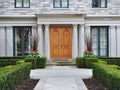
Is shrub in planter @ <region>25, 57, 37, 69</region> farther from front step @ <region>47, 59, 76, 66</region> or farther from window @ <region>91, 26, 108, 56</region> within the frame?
window @ <region>91, 26, 108, 56</region>

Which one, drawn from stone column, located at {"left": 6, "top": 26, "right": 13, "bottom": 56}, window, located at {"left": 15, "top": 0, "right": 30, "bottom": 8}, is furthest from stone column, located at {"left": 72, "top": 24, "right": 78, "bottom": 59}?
stone column, located at {"left": 6, "top": 26, "right": 13, "bottom": 56}

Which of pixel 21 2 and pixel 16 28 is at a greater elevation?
pixel 21 2

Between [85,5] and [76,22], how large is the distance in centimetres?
238

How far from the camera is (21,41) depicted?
31891mm

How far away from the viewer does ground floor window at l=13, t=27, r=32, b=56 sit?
3184 centimetres

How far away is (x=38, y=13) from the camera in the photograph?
103 ft

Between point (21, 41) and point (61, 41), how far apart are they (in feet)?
11.3

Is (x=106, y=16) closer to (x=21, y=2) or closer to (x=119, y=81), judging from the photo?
(x=21, y=2)

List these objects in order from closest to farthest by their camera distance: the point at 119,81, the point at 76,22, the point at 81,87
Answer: the point at 119,81 → the point at 81,87 → the point at 76,22

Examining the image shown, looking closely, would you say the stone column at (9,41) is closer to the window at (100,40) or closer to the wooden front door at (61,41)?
the wooden front door at (61,41)

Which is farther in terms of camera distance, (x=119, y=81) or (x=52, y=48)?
(x=52, y=48)

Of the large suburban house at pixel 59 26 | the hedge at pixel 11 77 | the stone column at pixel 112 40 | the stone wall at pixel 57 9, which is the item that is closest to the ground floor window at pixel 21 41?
the large suburban house at pixel 59 26

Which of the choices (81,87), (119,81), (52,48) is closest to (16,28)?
(52,48)

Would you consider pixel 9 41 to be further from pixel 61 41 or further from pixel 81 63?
pixel 81 63
